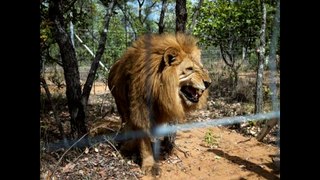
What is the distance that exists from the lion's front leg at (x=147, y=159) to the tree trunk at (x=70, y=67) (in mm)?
398

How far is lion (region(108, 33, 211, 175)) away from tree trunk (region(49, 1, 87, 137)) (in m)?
0.31

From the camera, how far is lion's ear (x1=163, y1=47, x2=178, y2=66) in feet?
7.36

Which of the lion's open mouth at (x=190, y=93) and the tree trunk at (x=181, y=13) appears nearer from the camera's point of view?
the lion's open mouth at (x=190, y=93)

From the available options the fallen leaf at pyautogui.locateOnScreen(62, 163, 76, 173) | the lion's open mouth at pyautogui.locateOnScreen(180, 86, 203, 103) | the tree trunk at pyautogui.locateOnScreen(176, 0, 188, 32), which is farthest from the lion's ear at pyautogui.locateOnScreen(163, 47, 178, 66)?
the fallen leaf at pyautogui.locateOnScreen(62, 163, 76, 173)

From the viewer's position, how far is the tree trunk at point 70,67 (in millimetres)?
2193

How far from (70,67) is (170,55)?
628 millimetres

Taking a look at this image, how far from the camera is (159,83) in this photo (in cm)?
226

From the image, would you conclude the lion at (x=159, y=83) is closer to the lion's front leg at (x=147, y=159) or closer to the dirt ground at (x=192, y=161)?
the lion's front leg at (x=147, y=159)

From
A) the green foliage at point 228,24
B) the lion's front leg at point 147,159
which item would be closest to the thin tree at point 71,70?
the lion's front leg at point 147,159
